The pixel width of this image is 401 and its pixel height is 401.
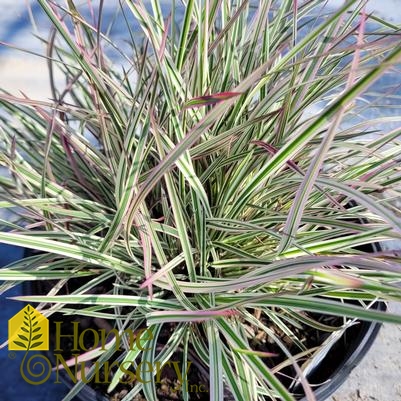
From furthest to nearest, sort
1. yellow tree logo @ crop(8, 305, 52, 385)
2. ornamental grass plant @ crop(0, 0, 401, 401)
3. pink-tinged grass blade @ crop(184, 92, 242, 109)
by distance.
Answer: yellow tree logo @ crop(8, 305, 52, 385), ornamental grass plant @ crop(0, 0, 401, 401), pink-tinged grass blade @ crop(184, 92, 242, 109)

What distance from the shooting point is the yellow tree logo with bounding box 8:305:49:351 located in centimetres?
60

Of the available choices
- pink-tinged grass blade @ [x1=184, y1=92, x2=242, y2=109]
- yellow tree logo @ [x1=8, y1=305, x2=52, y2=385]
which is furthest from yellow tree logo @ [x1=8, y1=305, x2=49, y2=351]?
pink-tinged grass blade @ [x1=184, y1=92, x2=242, y2=109]

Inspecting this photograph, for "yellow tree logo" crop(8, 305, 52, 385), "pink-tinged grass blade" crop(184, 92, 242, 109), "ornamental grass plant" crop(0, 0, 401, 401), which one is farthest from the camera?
"yellow tree logo" crop(8, 305, 52, 385)

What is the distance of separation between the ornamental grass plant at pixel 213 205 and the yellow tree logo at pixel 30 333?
45 mm

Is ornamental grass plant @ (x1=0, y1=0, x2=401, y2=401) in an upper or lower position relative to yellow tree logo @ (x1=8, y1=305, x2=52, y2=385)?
upper

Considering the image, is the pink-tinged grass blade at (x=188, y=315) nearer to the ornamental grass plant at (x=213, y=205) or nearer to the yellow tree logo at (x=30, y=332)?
the ornamental grass plant at (x=213, y=205)

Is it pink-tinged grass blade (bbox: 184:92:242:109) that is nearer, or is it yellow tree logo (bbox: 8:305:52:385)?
pink-tinged grass blade (bbox: 184:92:242:109)

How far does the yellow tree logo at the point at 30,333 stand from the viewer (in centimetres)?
60

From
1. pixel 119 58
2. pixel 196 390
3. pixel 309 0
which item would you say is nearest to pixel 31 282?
pixel 196 390

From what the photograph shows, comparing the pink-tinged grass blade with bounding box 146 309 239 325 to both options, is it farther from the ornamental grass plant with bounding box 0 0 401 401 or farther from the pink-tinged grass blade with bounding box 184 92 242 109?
the pink-tinged grass blade with bounding box 184 92 242 109

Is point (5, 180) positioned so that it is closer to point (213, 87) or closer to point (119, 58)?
point (213, 87)

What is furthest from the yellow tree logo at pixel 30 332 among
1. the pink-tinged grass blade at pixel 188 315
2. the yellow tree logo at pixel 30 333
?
the pink-tinged grass blade at pixel 188 315

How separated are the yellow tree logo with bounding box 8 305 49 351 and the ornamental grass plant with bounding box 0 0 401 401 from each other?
0.15 feet

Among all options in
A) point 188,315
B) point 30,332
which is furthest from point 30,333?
point 188,315
